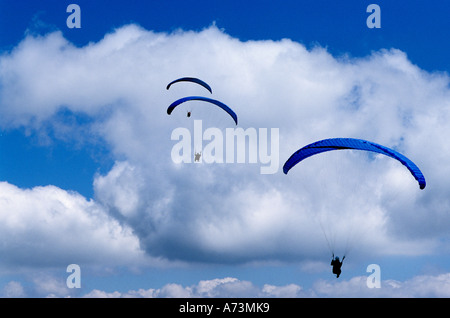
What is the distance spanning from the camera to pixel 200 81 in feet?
177

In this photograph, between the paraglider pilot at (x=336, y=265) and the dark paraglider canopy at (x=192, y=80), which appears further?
the dark paraglider canopy at (x=192, y=80)

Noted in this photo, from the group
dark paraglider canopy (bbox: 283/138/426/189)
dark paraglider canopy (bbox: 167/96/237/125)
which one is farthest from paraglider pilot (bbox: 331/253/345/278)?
dark paraglider canopy (bbox: 167/96/237/125)

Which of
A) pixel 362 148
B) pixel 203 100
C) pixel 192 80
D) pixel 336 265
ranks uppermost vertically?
pixel 192 80

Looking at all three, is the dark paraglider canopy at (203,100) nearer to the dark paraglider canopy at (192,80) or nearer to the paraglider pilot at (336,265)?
the dark paraglider canopy at (192,80)

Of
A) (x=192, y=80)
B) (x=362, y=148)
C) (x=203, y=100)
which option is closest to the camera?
(x=362, y=148)

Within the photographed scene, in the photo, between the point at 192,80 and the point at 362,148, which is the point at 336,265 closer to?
the point at 362,148

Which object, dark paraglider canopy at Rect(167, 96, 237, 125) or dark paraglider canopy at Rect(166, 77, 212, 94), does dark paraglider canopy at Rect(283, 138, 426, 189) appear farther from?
dark paraglider canopy at Rect(166, 77, 212, 94)

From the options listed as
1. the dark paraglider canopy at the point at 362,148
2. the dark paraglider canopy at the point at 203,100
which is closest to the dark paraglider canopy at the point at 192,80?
the dark paraglider canopy at the point at 203,100


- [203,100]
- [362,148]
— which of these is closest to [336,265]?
[362,148]

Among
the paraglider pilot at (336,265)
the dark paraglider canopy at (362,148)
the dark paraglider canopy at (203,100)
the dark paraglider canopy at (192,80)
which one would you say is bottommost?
the paraglider pilot at (336,265)
